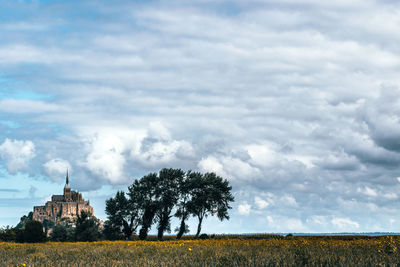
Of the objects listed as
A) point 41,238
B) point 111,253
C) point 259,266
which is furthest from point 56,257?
point 41,238

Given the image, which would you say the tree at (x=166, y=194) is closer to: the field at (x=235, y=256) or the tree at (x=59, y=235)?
the tree at (x=59, y=235)

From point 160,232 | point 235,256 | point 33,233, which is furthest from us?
point 160,232

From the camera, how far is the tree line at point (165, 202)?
2918 inches

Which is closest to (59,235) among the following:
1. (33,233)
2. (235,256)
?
(33,233)

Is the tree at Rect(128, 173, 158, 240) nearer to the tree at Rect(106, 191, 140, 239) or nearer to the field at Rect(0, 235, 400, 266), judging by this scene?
the tree at Rect(106, 191, 140, 239)

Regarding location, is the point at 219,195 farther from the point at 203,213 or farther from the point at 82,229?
the point at 82,229

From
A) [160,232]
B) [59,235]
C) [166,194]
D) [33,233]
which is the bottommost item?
[59,235]

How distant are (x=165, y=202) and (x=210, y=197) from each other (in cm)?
815

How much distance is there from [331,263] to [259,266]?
7.69ft

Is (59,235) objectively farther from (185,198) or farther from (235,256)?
(235,256)

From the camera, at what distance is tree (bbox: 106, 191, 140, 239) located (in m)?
74.8

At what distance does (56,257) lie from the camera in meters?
21.6

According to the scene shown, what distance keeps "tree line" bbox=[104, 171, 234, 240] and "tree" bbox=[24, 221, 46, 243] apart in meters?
16.2

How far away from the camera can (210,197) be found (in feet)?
240
